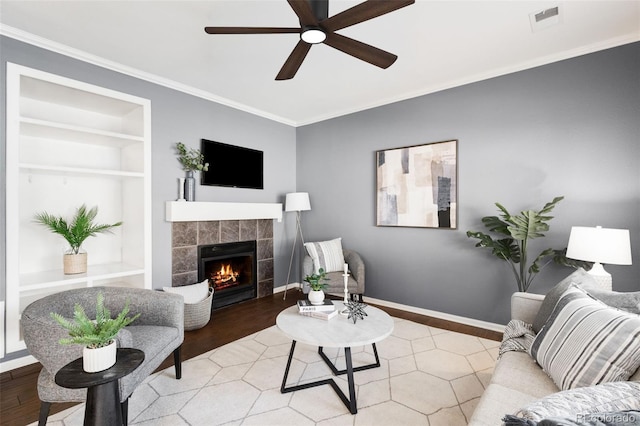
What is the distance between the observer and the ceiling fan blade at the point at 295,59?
74.7 inches

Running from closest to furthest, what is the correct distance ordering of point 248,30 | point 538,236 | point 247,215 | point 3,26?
point 248,30 → point 3,26 → point 538,236 → point 247,215

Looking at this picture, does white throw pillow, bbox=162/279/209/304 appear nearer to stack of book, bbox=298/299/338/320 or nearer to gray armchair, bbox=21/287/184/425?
gray armchair, bbox=21/287/184/425

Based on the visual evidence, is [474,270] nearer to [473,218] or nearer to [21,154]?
[473,218]

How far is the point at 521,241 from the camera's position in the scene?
9.36ft

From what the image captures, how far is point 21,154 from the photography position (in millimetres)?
2738

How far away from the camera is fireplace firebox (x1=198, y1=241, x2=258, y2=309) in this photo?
3.75 meters

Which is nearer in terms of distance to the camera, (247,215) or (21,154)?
(21,154)

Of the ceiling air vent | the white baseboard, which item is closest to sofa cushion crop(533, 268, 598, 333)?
the white baseboard

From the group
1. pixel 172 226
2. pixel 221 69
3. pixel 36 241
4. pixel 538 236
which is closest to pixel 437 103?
pixel 538 236

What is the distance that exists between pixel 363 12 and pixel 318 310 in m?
1.92

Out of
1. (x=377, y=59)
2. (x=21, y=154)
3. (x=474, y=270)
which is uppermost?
(x=377, y=59)

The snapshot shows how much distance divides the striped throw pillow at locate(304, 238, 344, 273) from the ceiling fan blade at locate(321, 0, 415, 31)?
2634 mm

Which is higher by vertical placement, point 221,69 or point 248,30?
point 221,69

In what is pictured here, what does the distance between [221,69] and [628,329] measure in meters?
3.44
